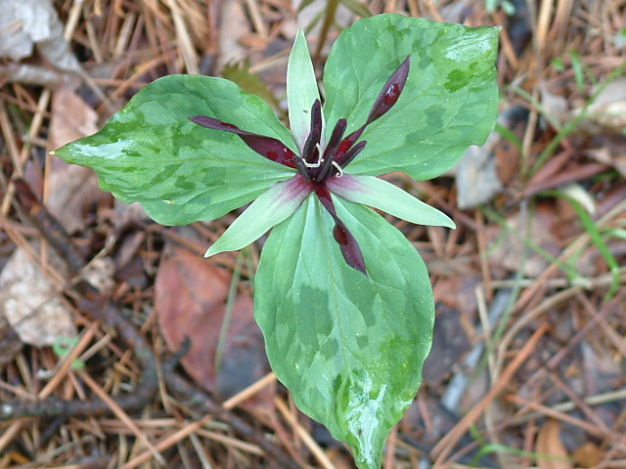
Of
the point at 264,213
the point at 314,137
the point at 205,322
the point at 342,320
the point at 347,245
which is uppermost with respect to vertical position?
the point at 314,137

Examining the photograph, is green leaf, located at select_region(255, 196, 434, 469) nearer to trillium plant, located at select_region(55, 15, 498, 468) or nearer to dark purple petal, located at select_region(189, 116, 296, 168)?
trillium plant, located at select_region(55, 15, 498, 468)

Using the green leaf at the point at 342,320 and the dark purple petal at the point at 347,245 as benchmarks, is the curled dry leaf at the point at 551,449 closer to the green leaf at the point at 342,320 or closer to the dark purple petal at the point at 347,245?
the green leaf at the point at 342,320

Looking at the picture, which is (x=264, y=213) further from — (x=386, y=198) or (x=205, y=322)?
(x=205, y=322)

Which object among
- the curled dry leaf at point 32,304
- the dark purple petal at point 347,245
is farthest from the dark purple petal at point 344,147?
the curled dry leaf at point 32,304

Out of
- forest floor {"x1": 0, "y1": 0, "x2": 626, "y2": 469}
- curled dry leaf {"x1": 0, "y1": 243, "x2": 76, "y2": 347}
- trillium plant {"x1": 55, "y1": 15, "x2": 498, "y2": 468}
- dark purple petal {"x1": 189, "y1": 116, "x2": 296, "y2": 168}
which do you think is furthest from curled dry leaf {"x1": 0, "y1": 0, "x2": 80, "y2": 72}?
dark purple petal {"x1": 189, "y1": 116, "x2": 296, "y2": 168}

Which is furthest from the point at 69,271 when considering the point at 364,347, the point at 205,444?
the point at 364,347

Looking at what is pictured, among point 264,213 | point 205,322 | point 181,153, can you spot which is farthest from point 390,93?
point 205,322
